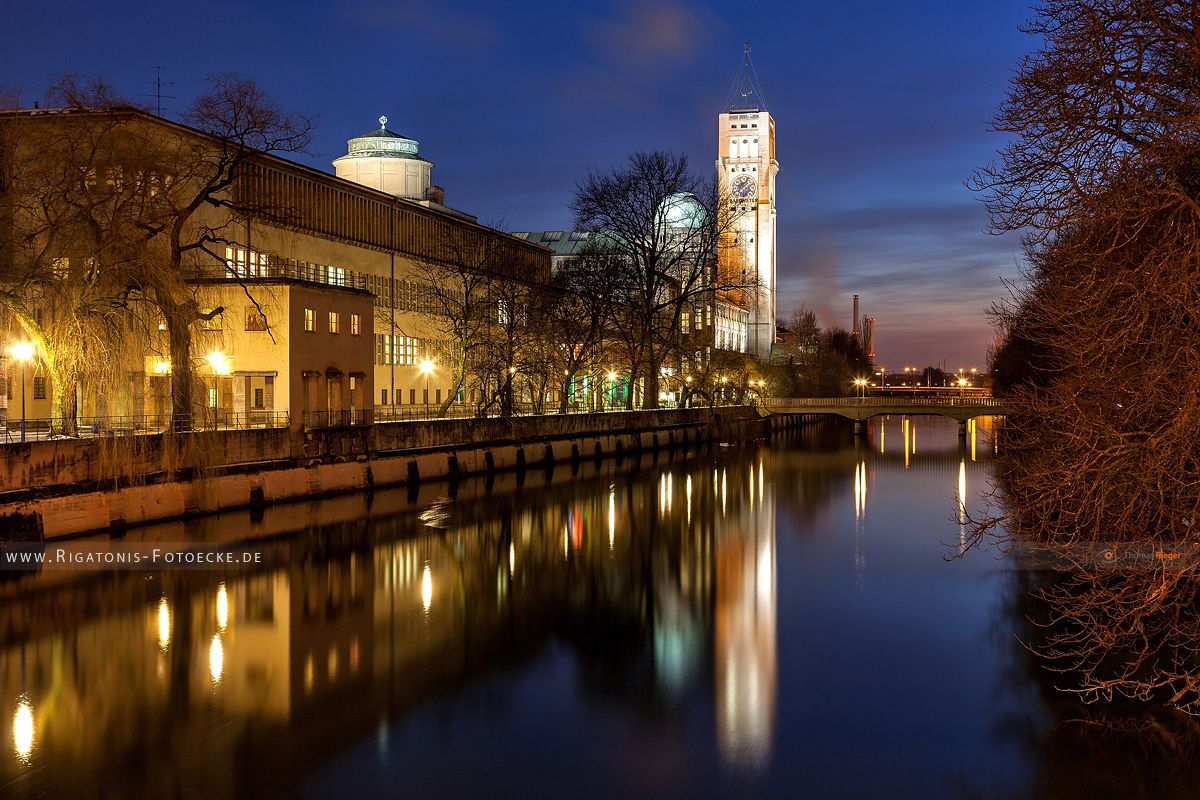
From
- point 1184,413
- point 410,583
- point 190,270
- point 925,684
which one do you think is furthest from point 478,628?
point 190,270

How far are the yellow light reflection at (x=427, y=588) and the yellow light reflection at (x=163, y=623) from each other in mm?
5163

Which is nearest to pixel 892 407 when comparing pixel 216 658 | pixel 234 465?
pixel 234 465

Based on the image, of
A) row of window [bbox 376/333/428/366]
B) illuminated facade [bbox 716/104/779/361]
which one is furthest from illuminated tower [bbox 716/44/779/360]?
row of window [bbox 376/333/428/366]

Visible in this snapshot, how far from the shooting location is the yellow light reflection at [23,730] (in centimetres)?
1379

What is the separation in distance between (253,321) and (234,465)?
9284mm

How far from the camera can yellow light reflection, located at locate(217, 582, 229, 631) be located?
2109cm

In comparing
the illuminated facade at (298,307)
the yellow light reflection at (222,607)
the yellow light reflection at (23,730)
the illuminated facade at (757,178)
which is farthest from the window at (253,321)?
the illuminated facade at (757,178)

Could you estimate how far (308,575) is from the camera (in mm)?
25953

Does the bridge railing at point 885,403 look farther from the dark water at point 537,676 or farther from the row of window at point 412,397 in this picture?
the dark water at point 537,676

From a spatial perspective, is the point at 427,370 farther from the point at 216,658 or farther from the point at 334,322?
the point at 216,658

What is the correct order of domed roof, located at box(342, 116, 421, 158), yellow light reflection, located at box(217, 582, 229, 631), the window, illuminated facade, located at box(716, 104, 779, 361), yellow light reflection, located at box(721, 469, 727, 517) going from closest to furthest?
yellow light reflection, located at box(217, 582, 229, 631)
the window
yellow light reflection, located at box(721, 469, 727, 517)
domed roof, located at box(342, 116, 421, 158)
illuminated facade, located at box(716, 104, 779, 361)

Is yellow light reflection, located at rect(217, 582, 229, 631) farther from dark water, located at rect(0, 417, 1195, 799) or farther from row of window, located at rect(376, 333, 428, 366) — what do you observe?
row of window, located at rect(376, 333, 428, 366)

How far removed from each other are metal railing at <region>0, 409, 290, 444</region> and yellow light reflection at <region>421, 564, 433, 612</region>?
9.90m

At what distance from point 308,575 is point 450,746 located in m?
12.4
